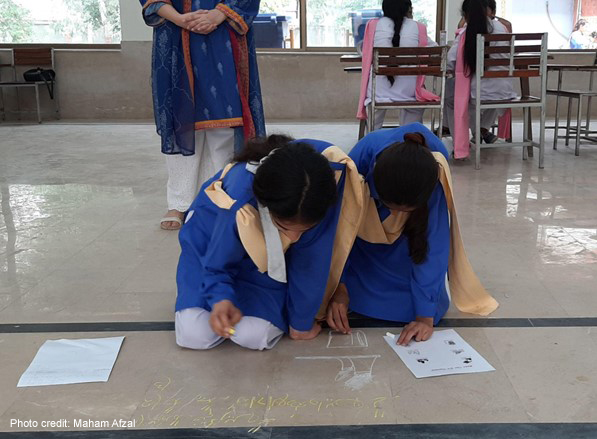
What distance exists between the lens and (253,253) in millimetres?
1594

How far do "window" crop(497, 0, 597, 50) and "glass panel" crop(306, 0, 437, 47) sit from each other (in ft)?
4.77

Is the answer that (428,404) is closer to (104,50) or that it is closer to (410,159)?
(410,159)

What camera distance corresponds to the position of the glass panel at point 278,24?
24.2ft

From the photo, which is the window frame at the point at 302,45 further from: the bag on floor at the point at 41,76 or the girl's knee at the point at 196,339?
the girl's knee at the point at 196,339

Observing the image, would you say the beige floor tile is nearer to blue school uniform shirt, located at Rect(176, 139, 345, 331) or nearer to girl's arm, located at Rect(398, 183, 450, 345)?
girl's arm, located at Rect(398, 183, 450, 345)

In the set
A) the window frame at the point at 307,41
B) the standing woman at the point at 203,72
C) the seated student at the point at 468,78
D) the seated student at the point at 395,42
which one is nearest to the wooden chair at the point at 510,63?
the seated student at the point at 468,78

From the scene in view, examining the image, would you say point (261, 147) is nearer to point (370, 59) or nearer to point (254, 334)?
point (254, 334)

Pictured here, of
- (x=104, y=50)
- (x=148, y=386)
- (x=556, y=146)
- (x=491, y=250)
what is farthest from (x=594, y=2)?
(x=148, y=386)

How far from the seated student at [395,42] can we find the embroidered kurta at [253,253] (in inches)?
119

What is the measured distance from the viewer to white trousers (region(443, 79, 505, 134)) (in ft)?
15.6

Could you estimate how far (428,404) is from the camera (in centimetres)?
145

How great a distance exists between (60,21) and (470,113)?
16.0ft

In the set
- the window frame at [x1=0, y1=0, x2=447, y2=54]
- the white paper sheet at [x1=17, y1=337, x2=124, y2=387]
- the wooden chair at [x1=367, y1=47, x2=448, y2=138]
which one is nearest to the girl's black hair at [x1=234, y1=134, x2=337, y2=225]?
the white paper sheet at [x1=17, y1=337, x2=124, y2=387]

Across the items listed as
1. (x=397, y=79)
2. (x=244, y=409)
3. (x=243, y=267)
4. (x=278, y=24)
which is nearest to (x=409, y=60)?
(x=397, y=79)
